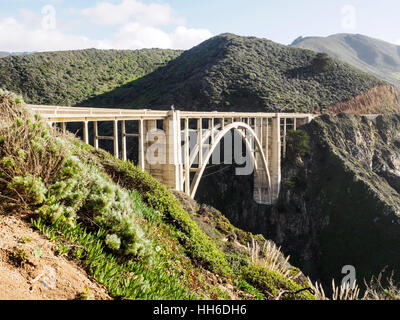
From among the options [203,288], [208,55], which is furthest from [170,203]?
[208,55]

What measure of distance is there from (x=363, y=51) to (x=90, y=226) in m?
211

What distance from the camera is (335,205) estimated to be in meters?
34.9

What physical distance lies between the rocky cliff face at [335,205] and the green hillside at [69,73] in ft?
112

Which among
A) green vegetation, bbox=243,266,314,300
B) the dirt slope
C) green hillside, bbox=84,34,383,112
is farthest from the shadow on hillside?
the dirt slope

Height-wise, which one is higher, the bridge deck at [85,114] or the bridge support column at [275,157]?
the bridge deck at [85,114]

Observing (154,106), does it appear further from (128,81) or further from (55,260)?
(55,260)

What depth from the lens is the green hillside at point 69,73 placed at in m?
54.5

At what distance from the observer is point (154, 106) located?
55.4 m

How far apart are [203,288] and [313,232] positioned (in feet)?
106

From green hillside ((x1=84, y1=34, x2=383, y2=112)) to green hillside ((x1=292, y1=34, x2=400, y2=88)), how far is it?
10383 cm

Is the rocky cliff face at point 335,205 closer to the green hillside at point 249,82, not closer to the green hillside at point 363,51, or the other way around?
the green hillside at point 249,82

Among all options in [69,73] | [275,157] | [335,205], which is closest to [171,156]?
[275,157]

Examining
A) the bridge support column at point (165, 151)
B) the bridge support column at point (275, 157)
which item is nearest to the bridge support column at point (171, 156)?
the bridge support column at point (165, 151)

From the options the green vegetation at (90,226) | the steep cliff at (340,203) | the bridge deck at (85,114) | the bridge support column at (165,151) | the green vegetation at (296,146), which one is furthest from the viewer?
the green vegetation at (296,146)
